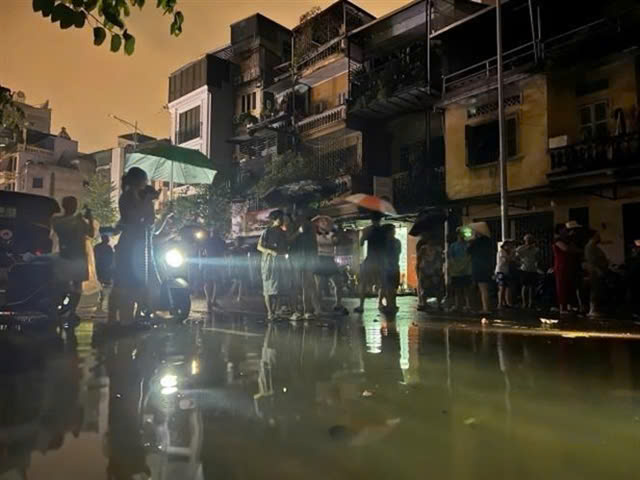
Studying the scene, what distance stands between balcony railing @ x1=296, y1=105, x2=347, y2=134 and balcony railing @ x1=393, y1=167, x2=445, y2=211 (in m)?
4.46

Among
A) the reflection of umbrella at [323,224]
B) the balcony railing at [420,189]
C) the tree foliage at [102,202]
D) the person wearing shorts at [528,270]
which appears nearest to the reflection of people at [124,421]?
the reflection of umbrella at [323,224]

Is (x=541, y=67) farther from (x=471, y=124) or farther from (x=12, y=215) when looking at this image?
(x=12, y=215)

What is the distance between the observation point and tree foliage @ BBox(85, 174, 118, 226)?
35.1 metres

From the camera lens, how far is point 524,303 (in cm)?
1216

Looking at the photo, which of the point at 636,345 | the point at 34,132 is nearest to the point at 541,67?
the point at 636,345

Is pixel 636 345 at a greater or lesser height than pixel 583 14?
lesser

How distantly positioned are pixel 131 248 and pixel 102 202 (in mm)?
32138

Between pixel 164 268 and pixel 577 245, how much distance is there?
8.08m

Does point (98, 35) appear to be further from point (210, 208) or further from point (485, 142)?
point (210, 208)

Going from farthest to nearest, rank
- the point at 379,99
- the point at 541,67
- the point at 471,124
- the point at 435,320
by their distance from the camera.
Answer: the point at 379,99 → the point at 471,124 → the point at 541,67 → the point at 435,320

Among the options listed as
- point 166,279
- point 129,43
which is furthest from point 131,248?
point 129,43

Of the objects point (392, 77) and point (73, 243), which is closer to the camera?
point (73, 243)

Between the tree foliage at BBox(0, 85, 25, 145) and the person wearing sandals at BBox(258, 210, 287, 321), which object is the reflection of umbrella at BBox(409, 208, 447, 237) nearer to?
the person wearing sandals at BBox(258, 210, 287, 321)

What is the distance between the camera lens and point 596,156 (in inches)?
599
